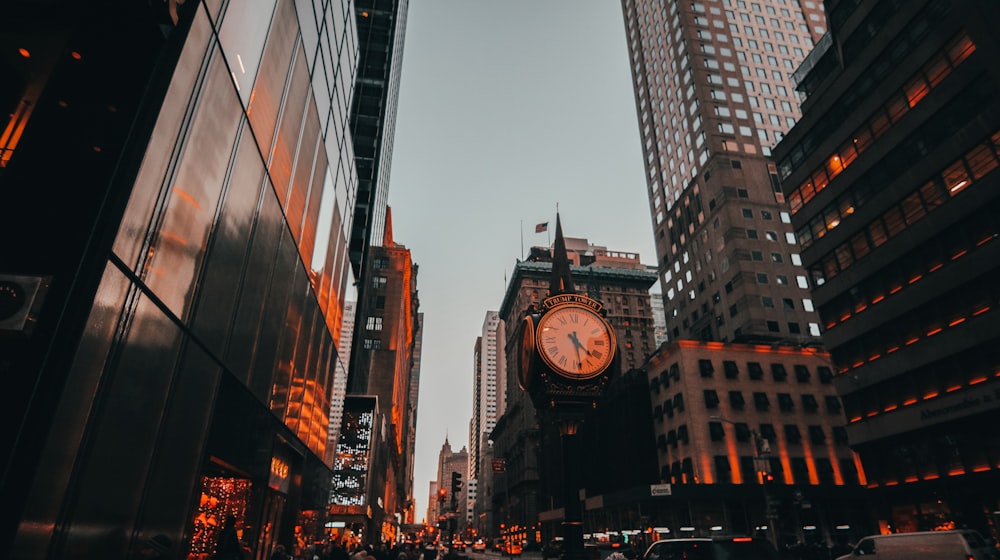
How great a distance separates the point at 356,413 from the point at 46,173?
51784 mm

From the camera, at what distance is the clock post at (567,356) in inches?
336

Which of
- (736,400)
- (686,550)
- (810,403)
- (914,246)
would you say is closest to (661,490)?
(736,400)

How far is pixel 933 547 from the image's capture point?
45.4 feet

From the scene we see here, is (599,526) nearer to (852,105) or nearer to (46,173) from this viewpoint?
(852,105)

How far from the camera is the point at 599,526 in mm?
67688

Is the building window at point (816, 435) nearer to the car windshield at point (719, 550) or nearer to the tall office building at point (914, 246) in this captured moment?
the tall office building at point (914, 246)

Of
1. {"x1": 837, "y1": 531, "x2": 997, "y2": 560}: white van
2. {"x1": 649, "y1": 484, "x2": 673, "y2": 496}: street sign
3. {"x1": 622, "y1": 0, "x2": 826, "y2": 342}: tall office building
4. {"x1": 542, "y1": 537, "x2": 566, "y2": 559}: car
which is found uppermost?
{"x1": 622, "y1": 0, "x2": 826, "y2": 342}: tall office building

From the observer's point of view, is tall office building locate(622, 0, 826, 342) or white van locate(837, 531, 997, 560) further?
tall office building locate(622, 0, 826, 342)

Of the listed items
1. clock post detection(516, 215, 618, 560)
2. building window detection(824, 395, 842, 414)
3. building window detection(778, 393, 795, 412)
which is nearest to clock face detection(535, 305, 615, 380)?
clock post detection(516, 215, 618, 560)

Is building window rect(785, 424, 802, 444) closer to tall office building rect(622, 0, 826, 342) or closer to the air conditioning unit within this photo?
tall office building rect(622, 0, 826, 342)

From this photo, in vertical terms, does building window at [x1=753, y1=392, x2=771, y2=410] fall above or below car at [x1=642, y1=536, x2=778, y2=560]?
above

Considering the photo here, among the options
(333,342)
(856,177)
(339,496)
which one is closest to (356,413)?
(339,496)

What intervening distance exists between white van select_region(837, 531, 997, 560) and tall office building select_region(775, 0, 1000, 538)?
17673 millimetres

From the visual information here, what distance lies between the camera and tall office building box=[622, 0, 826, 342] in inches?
2584
